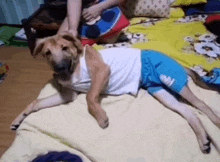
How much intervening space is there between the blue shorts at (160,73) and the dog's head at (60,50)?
396mm

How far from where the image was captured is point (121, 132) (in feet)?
3.18

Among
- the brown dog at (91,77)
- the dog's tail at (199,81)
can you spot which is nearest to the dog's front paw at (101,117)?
the brown dog at (91,77)

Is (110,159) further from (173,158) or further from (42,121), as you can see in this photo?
(42,121)

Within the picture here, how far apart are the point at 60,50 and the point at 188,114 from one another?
2.28ft

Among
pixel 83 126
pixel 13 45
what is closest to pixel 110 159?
pixel 83 126

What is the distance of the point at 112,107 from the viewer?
111cm

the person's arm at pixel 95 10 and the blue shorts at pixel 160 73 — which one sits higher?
the person's arm at pixel 95 10

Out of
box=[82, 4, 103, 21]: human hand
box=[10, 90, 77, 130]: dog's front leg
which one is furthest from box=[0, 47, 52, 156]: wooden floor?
box=[82, 4, 103, 21]: human hand

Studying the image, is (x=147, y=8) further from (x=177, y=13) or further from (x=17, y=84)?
(x=17, y=84)

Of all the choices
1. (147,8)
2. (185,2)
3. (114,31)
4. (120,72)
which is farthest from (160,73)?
(185,2)

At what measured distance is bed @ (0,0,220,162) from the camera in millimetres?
880

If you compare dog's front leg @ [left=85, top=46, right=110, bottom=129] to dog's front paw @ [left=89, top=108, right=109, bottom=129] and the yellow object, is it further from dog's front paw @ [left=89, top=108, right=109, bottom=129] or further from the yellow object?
the yellow object

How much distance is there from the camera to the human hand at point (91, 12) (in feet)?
4.92

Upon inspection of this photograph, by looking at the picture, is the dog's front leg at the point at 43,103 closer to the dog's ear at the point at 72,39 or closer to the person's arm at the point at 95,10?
the dog's ear at the point at 72,39
